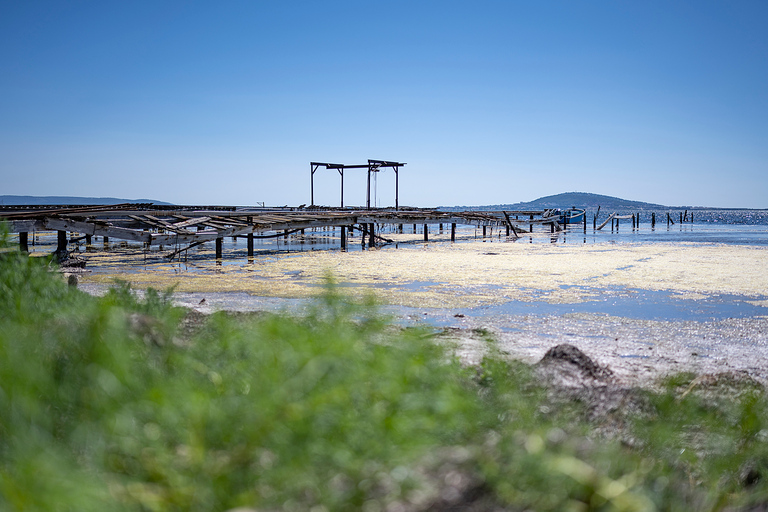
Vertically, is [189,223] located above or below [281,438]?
above

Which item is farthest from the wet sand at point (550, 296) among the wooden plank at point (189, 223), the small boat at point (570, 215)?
the small boat at point (570, 215)

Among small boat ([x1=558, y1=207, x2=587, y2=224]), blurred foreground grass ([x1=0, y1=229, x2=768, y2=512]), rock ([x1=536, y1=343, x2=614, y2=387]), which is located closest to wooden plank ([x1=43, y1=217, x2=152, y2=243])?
rock ([x1=536, y1=343, x2=614, y2=387])

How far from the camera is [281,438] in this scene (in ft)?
4.77

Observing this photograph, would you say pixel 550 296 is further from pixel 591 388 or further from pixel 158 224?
pixel 158 224

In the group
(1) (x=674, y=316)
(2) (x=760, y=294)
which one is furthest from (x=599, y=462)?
(2) (x=760, y=294)

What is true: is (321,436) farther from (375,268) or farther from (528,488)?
(375,268)

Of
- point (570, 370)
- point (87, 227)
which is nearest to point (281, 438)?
point (570, 370)

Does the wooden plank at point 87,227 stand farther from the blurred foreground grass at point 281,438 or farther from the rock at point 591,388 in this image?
the blurred foreground grass at point 281,438

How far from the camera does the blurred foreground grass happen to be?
1.42 metres

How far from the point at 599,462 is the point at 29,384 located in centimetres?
180

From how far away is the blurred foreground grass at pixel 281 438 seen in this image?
4.66 feet

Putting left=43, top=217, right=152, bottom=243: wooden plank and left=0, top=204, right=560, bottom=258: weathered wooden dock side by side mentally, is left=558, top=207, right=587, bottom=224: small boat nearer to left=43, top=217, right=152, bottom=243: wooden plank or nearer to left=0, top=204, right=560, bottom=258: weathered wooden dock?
left=0, top=204, right=560, bottom=258: weathered wooden dock

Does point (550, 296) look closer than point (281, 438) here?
No

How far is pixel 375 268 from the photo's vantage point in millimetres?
14609
